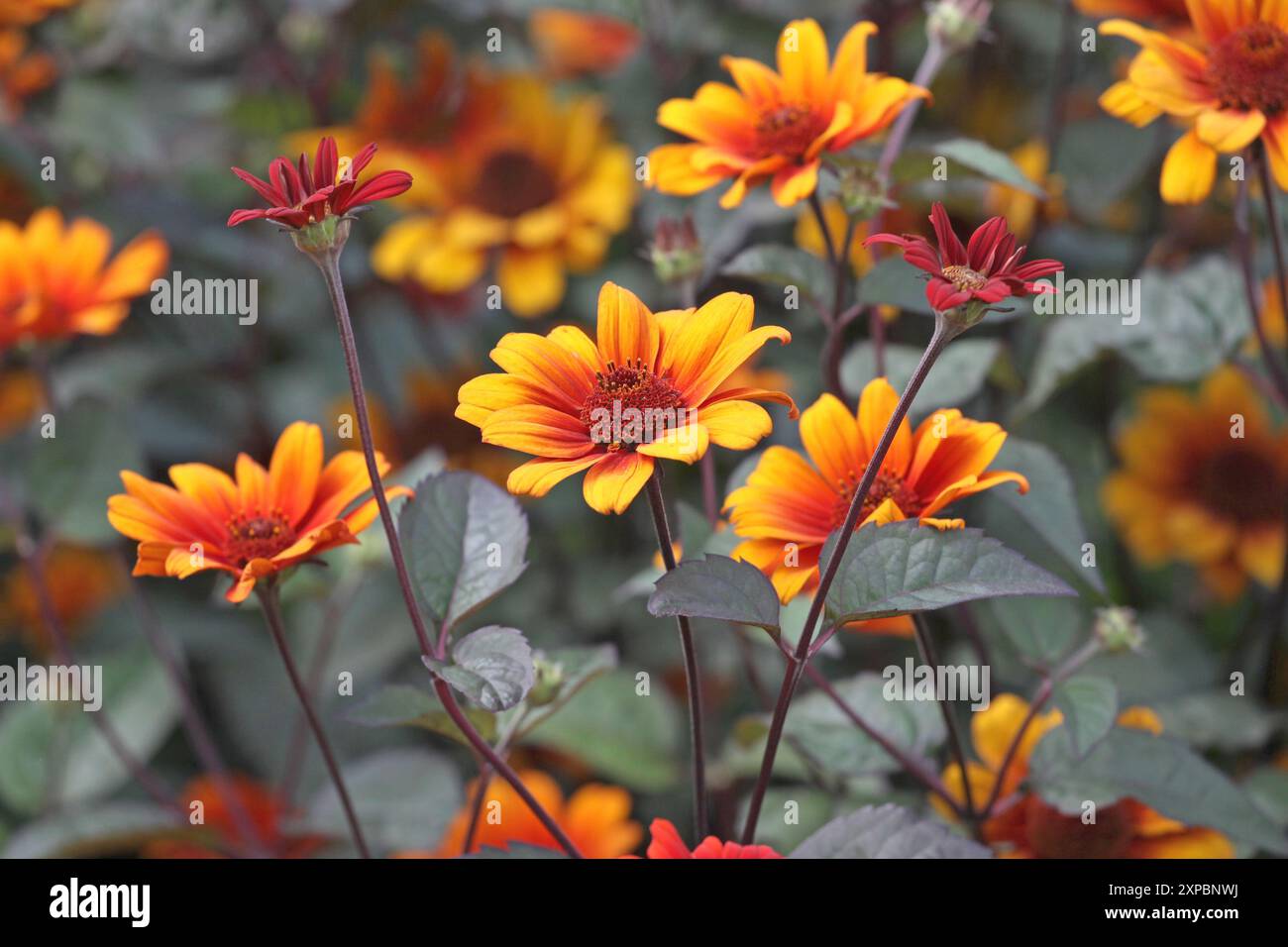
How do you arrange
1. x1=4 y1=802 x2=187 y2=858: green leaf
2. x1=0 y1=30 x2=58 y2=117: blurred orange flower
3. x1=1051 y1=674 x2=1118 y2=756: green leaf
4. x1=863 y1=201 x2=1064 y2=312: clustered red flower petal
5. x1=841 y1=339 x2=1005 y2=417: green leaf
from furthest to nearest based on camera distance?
x1=0 y1=30 x2=58 y2=117: blurred orange flower
x1=4 y1=802 x2=187 y2=858: green leaf
x1=841 y1=339 x2=1005 y2=417: green leaf
x1=1051 y1=674 x2=1118 y2=756: green leaf
x1=863 y1=201 x2=1064 y2=312: clustered red flower petal

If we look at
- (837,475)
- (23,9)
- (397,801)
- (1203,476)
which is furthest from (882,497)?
(23,9)

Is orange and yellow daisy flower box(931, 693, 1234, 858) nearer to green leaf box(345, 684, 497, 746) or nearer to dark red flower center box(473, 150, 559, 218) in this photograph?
green leaf box(345, 684, 497, 746)

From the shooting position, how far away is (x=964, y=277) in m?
0.45

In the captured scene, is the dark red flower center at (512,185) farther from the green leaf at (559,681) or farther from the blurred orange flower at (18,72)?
the green leaf at (559,681)

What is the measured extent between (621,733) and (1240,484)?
522mm

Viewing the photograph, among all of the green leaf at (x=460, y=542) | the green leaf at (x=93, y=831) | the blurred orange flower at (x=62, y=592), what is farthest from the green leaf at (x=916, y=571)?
the blurred orange flower at (x=62, y=592)

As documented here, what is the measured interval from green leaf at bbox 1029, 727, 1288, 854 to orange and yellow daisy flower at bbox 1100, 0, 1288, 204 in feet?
0.87

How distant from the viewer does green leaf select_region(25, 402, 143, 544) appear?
33.4 inches

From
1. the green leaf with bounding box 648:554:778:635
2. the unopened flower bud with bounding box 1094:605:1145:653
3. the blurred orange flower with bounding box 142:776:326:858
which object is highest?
the green leaf with bounding box 648:554:778:635

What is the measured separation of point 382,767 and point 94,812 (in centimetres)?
19

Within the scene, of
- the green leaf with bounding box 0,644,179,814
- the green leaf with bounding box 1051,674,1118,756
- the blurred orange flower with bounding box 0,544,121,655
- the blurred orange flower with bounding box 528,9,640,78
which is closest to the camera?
the green leaf with bounding box 1051,674,1118,756

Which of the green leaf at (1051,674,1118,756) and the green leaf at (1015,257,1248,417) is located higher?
the green leaf at (1015,257,1248,417)

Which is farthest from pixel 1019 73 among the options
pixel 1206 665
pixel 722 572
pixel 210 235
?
pixel 722 572

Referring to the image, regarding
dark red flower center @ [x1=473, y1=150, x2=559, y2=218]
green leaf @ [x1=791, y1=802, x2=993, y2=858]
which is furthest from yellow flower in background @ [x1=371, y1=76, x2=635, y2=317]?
green leaf @ [x1=791, y1=802, x2=993, y2=858]
